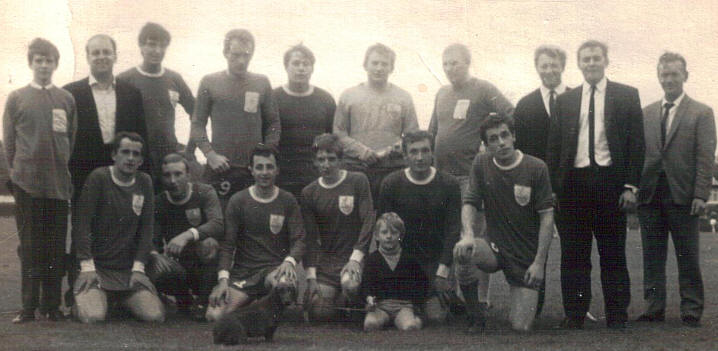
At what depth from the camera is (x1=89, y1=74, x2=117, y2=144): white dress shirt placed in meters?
5.26

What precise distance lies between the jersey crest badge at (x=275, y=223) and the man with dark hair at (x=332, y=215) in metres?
0.19

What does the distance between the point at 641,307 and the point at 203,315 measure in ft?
10.5

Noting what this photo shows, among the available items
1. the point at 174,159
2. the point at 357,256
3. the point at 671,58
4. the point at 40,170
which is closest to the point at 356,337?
the point at 357,256

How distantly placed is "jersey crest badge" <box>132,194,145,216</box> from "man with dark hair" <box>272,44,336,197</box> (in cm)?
103

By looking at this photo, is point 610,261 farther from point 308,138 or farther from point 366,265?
point 308,138

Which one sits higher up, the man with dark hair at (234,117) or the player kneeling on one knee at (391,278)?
the man with dark hair at (234,117)

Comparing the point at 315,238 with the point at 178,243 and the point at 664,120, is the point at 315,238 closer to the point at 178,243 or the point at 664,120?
the point at 178,243

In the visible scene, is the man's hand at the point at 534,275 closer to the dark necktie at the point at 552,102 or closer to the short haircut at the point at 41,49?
the dark necktie at the point at 552,102

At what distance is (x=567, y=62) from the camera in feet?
18.5

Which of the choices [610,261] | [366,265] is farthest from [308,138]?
[610,261]

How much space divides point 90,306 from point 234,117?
1623 mm

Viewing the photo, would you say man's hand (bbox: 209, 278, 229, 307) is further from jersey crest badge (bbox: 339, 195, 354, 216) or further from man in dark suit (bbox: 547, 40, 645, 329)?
man in dark suit (bbox: 547, 40, 645, 329)

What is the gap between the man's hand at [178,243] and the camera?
515 cm

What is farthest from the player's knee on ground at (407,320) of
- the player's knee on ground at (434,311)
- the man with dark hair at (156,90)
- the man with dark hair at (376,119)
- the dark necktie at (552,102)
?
the man with dark hair at (156,90)
